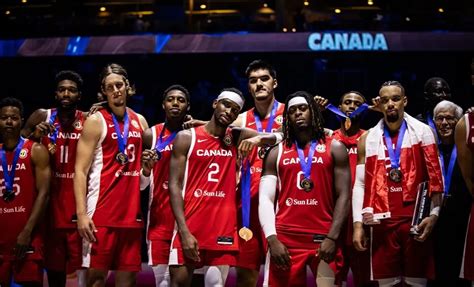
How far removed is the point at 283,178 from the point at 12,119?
2.33 metres

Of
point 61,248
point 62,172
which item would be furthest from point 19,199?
point 61,248

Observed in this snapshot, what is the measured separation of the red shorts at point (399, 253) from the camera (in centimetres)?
528

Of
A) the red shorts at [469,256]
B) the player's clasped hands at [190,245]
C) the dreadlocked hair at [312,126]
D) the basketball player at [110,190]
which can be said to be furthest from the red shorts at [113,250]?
the red shorts at [469,256]

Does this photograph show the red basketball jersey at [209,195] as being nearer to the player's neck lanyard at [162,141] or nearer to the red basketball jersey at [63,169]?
the player's neck lanyard at [162,141]

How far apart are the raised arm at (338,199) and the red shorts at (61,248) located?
6.91 feet

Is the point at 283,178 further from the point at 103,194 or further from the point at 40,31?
the point at 40,31

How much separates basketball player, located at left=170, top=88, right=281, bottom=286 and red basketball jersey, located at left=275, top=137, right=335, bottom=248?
13.3 inches

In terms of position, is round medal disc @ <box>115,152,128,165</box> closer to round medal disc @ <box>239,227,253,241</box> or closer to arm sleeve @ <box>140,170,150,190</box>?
arm sleeve @ <box>140,170,150,190</box>

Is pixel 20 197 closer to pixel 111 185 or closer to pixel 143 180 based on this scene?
pixel 111 185

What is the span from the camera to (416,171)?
5434 mm

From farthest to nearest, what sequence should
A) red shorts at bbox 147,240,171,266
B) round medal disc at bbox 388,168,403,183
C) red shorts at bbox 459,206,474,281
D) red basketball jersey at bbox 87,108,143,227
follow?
red shorts at bbox 147,240,171,266
red basketball jersey at bbox 87,108,143,227
round medal disc at bbox 388,168,403,183
red shorts at bbox 459,206,474,281

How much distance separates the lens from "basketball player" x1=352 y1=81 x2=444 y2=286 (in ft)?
17.4

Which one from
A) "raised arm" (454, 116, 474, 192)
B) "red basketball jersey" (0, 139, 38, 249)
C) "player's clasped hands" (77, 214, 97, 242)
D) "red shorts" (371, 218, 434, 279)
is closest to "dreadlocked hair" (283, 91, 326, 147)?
"red shorts" (371, 218, 434, 279)

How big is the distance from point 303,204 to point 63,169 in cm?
215
